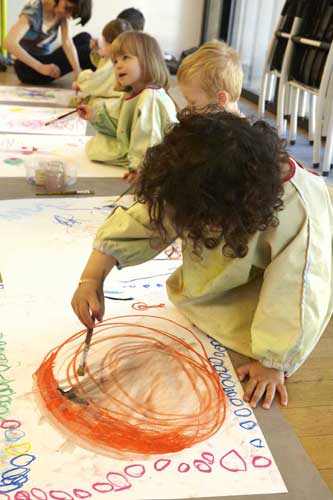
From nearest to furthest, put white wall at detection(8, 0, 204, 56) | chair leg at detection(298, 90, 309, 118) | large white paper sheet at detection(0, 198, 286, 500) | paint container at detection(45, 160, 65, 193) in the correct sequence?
large white paper sheet at detection(0, 198, 286, 500) < paint container at detection(45, 160, 65, 193) < chair leg at detection(298, 90, 309, 118) < white wall at detection(8, 0, 204, 56)

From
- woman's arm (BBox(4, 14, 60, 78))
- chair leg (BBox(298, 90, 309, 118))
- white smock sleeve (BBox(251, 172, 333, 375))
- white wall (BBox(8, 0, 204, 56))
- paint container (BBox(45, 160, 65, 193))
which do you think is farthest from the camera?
white wall (BBox(8, 0, 204, 56))

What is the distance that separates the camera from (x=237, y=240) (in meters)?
0.71

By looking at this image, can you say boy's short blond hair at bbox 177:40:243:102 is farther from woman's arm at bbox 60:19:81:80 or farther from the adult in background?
woman's arm at bbox 60:19:81:80

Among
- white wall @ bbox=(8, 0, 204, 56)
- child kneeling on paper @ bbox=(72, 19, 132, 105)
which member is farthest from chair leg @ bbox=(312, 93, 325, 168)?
white wall @ bbox=(8, 0, 204, 56)

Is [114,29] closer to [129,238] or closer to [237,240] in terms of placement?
[129,238]

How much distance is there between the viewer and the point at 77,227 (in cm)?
127

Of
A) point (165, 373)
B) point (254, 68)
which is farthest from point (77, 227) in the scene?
point (254, 68)

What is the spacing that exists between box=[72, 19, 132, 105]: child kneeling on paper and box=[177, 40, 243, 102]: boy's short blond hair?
0.94 meters

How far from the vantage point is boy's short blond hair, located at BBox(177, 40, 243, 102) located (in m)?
1.28

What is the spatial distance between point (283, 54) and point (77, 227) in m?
1.66

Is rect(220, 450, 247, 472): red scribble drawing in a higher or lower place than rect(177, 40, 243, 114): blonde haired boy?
lower

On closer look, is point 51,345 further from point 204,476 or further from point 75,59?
point 75,59

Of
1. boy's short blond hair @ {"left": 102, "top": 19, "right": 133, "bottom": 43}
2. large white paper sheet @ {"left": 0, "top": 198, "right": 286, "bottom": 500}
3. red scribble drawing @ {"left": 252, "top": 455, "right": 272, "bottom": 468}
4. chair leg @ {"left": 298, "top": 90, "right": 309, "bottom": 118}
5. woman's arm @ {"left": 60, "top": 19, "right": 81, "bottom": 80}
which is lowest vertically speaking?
red scribble drawing @ {"left": 252, "top": 455, "right": 272, "bottom": 468}

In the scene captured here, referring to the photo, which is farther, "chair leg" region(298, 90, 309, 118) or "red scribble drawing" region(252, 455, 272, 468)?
"chair leg" region(298, 90, 309, 118)
